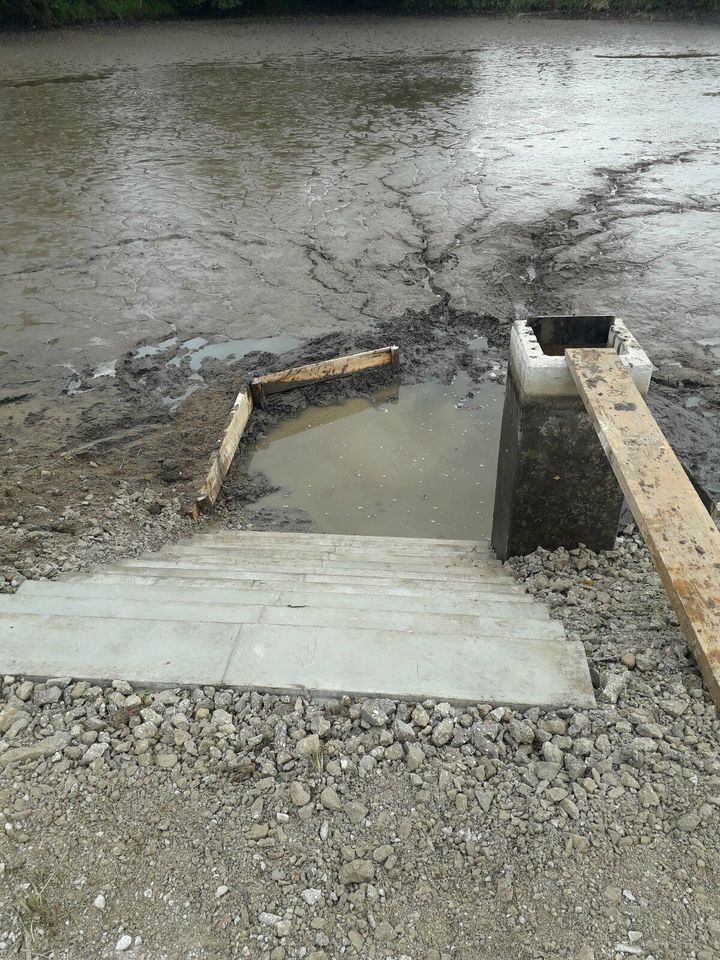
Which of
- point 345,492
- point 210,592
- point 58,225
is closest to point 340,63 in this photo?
point 58,225

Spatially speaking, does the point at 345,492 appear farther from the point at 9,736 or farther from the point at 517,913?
the point at 517,913

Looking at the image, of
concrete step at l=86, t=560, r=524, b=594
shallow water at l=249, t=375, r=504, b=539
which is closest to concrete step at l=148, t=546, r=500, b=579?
concrete step at l=86, t=560, r=524, b=594

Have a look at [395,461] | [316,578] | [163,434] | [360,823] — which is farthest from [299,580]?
[163,434]

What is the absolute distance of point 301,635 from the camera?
268 centimetres

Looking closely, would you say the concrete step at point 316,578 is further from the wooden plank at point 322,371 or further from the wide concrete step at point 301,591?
the wooden plank at point 322,371

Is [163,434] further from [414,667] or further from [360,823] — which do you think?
[360,823]

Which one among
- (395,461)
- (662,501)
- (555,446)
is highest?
(662,501)

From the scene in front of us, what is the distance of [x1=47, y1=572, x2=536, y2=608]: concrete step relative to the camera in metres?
3.19

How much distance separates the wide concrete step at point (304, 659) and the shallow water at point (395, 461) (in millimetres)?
2325

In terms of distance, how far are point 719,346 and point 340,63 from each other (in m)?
15.5

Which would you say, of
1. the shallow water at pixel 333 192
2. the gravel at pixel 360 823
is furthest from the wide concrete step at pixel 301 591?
the shallow water at pixel 333 192

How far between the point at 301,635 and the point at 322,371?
390 cm

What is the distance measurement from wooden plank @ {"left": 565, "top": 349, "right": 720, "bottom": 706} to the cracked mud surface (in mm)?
2299

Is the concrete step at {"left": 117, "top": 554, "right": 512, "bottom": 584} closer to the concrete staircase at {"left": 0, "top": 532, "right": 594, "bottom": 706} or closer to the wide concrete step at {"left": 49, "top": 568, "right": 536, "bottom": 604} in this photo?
the concrete staircase at {"left": 0, "top": 532, "right": 594, "bottom": 706}
